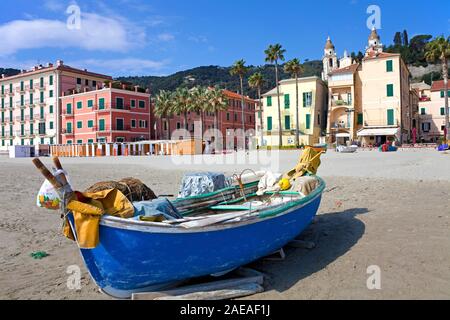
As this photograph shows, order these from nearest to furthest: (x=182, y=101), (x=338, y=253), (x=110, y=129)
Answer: (x=338, y=253) < (x=110, y=129) < (x=182, y=101)

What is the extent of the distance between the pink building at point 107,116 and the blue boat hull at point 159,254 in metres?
51.3

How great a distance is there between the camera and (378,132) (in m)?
44.3

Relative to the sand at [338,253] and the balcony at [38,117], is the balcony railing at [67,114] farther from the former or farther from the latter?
the sand at [338,253]

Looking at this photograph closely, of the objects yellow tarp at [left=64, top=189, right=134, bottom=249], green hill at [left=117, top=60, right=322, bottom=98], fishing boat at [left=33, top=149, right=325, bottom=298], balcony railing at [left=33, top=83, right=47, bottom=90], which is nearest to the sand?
fishing boat at [left=33, top=149, right=325, bottom=298]

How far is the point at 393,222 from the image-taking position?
8.47m

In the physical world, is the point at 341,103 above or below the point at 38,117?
below

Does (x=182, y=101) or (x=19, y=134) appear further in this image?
(x=19, y=134)

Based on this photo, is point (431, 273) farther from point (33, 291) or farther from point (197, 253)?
point (33, 291)

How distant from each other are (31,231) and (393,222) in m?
8.47

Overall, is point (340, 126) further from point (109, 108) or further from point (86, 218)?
point (86, 218)

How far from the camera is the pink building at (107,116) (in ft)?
175

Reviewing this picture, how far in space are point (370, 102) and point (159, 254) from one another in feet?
157

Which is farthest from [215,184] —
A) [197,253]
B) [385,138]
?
[385,138]

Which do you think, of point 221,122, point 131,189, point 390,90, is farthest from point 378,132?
point 131,189
